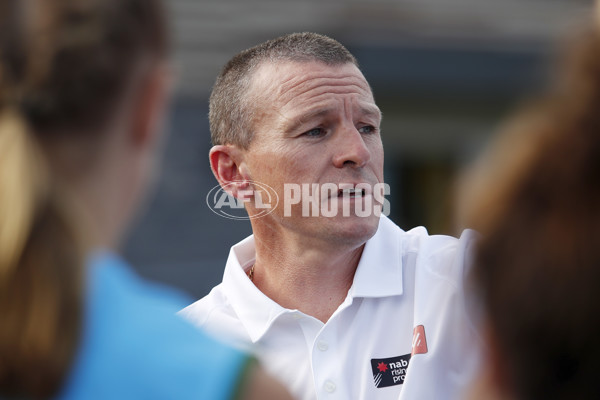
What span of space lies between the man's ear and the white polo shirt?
0.31m

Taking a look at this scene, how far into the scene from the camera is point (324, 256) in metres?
2.61

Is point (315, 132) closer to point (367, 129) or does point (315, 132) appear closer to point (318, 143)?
point (318, 143)

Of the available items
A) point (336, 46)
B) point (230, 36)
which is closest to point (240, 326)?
point (336, 46)

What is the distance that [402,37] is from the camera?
718 centimetres

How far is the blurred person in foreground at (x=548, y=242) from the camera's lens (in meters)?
0.96

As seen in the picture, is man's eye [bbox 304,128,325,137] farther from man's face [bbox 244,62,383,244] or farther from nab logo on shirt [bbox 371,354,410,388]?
nab logo on shirt [bbox 371,354,410,388]

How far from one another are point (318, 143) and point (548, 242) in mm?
1719

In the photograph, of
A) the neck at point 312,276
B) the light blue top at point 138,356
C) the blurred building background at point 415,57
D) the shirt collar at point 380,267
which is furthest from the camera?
Answer: the blurred building background at point 415,57

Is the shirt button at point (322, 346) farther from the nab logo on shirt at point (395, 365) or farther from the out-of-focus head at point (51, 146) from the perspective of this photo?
the out-of-focus head at point (51, 146)

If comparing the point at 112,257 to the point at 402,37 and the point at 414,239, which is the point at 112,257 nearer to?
the point at 414,239

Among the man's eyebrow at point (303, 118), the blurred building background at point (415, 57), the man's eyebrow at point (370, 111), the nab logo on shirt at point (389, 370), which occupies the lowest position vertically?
the nab logo on shirt at point (389, 370)

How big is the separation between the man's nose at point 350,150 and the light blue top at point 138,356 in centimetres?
151

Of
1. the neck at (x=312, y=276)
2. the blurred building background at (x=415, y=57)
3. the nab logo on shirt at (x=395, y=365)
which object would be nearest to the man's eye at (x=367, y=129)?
the neck at (x=312, y=276)

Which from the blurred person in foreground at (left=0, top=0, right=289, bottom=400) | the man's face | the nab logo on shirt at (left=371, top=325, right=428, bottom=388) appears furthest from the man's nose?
the blurred person in foreground at (left=0, top=0, right=289, bottom=400)
